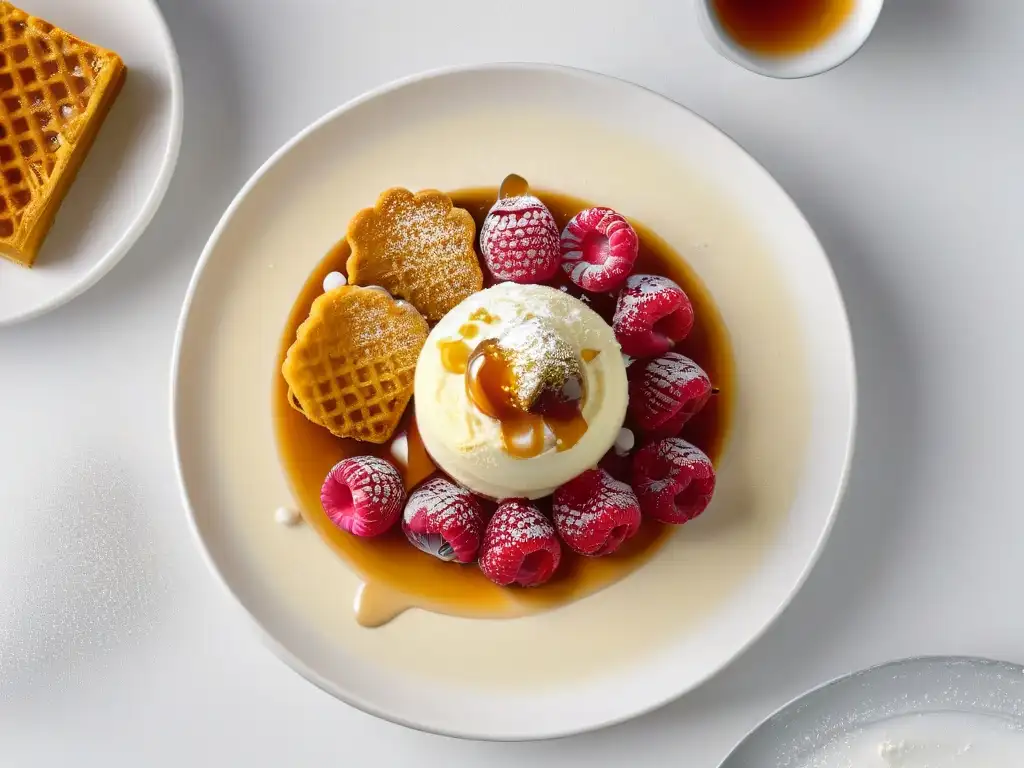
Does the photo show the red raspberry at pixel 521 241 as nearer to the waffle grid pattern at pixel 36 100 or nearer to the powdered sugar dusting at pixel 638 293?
the powdered sugar dusting at pixel 638 293

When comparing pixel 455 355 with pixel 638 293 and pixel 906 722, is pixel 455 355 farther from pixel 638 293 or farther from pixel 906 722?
pixel 906 722

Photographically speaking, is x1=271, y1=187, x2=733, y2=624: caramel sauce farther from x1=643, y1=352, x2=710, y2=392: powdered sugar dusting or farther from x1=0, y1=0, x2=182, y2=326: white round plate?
x1=0, y1=0, x2=182, y2=326: white round plate

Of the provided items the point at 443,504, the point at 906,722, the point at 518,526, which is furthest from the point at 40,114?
the point at 906,722

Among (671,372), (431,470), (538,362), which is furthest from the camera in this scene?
(431,470)

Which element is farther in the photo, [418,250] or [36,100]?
[36,100]

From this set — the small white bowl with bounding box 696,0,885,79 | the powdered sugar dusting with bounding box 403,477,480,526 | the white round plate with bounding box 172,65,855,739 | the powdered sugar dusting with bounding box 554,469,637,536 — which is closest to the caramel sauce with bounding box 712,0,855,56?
the small white bowl with bounding box 696,0,885,79

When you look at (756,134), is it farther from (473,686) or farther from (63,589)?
(63,589)

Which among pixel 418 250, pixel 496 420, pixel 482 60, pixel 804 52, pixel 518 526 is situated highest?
pixel 804 52
